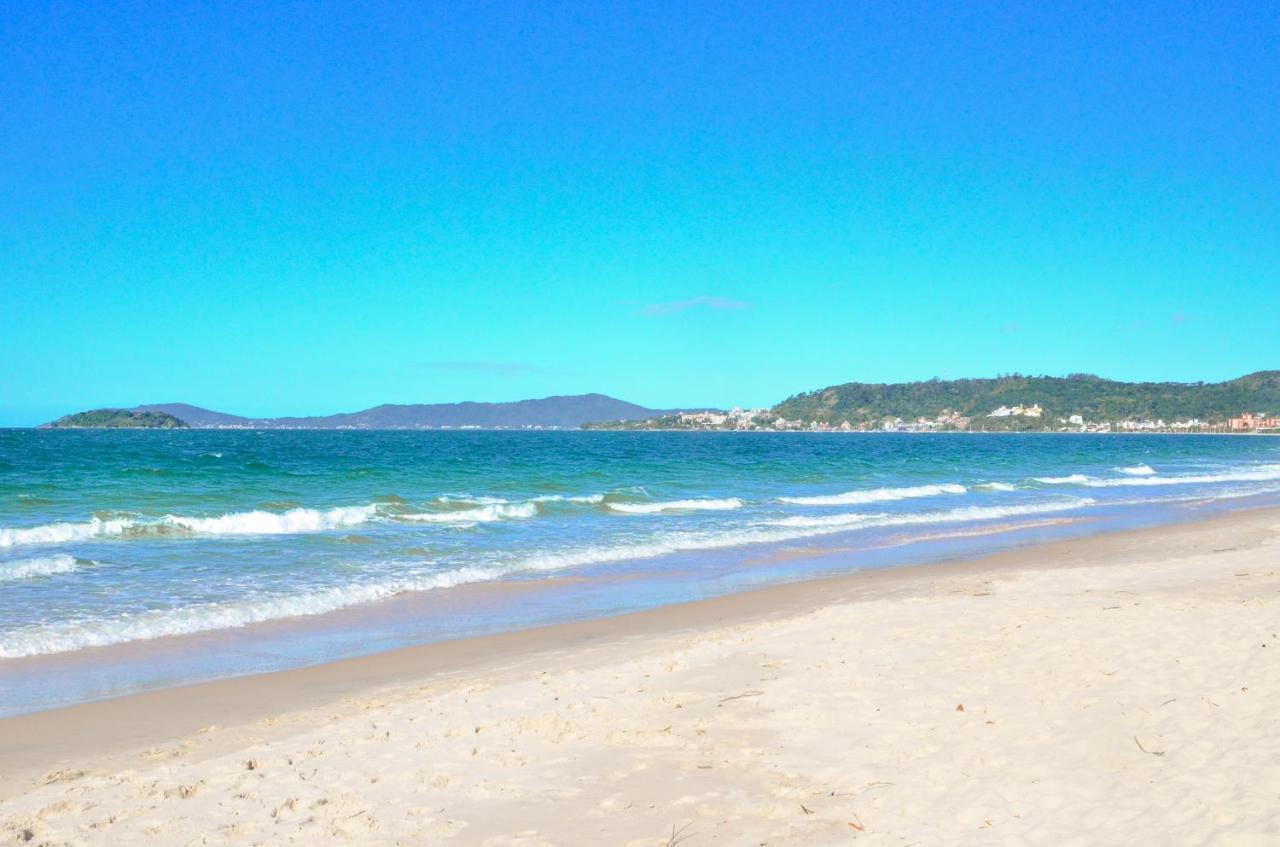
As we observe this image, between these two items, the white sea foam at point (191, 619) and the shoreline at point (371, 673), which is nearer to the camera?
the shoreline at point (371, 673)

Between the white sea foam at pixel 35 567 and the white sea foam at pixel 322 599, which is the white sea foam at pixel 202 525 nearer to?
the white sea foam at pixel 35 567

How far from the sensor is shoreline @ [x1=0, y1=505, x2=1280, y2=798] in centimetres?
712

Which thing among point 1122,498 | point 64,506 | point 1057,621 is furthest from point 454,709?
point 1122,498

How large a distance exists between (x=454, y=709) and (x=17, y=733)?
3.33 metres

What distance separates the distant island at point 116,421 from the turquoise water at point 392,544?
141649 millimetres

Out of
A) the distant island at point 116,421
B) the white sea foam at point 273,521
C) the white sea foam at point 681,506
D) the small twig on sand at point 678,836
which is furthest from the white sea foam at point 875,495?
the distant island at point 116,421

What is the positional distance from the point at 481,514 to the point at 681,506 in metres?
6.48

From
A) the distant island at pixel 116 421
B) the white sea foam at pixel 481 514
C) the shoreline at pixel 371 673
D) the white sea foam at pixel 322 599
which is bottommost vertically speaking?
the shoreline at pixel 371 673

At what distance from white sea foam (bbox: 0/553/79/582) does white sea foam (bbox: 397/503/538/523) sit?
8824 mm

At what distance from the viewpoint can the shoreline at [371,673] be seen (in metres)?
7.12

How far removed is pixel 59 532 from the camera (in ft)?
63.8

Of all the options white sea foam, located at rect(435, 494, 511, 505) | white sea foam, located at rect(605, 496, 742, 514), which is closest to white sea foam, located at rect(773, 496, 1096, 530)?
white sea foam, located at rect(605, 496, 742, 514)

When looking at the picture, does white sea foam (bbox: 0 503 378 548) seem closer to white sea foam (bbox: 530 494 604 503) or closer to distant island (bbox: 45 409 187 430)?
white sea foam (bbox: 530 494 604 503)

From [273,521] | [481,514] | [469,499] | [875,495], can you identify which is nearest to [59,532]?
[273,521]
